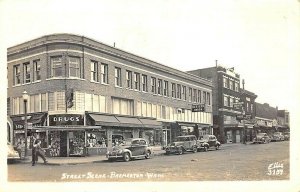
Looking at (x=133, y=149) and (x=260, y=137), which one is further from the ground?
(x=260, y=137)

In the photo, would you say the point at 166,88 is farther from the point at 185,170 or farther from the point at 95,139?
the point at 185,170

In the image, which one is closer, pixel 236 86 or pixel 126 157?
pixel 236 86

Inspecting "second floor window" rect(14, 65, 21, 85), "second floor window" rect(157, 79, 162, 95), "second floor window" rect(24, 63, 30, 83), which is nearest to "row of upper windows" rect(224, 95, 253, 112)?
"second floor window" rect(157, 79, 162, 95)

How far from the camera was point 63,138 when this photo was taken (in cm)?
961

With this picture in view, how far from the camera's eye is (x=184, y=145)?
35.6 ft

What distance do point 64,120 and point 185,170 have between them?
7.92 feet

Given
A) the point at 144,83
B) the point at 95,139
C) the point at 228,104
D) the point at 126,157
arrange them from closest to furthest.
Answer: the point at 95,139 < the point at 126,157 < the point at 144,83 < the point at 228,104

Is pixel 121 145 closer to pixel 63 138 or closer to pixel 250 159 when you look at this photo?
pixel 63 138

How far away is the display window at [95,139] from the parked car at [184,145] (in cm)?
129

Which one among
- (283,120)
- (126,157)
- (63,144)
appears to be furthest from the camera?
(126,157)

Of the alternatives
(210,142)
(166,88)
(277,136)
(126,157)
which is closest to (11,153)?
(126,157)

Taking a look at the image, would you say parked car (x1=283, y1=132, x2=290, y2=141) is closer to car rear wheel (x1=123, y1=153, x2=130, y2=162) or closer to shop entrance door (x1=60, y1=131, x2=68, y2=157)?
car rear wheel (x1=123, y1=153, x2=130, y2=162)
